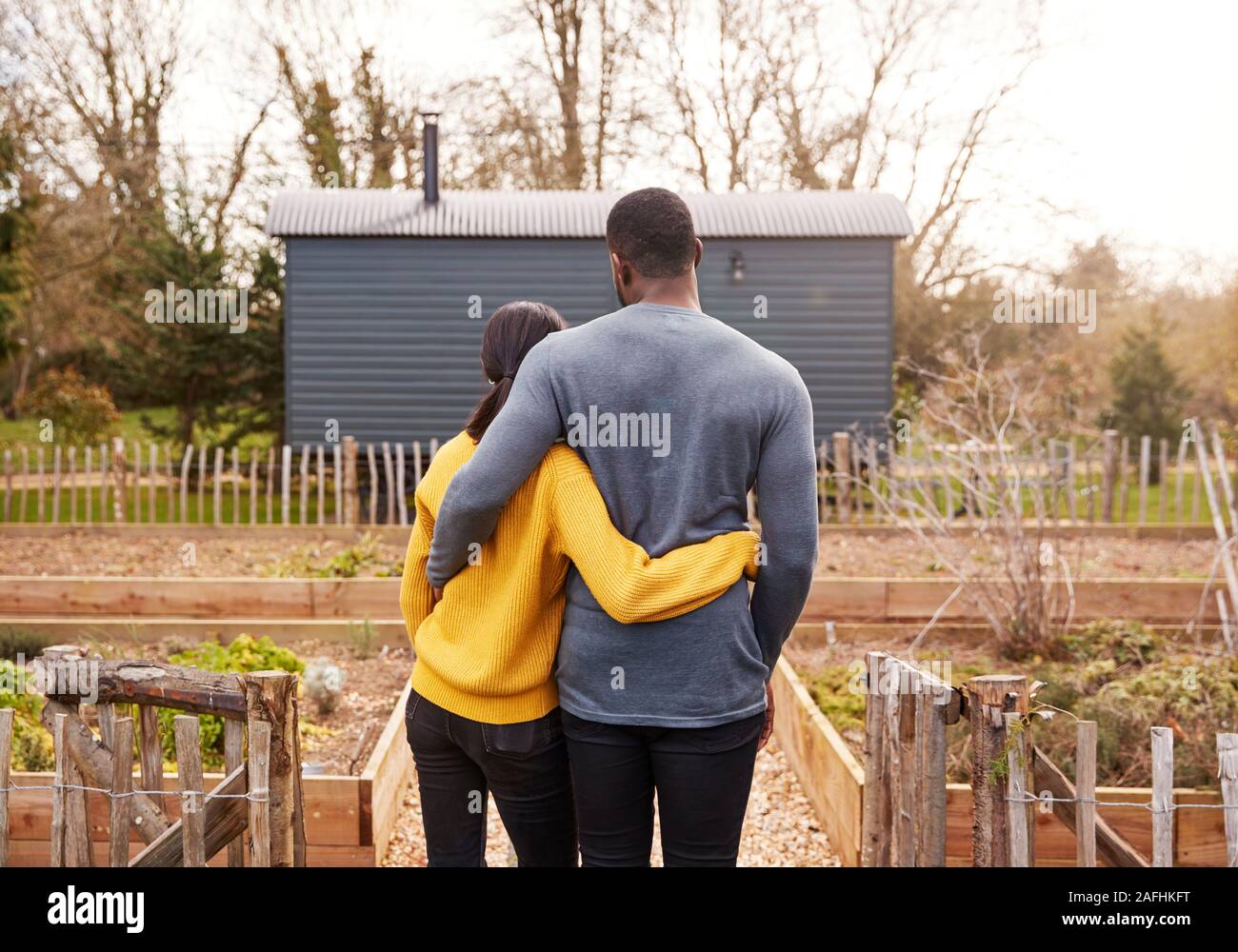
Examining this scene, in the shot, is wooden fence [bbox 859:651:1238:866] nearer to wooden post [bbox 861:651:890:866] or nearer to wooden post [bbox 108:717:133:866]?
wooden post [bbox 861:651:890:866]

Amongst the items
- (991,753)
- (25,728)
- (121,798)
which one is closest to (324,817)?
(121,798)

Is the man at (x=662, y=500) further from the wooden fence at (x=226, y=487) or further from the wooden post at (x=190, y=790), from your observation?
the wooden fence at (x=226, y=487)

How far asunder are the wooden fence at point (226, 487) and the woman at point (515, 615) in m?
→ 7.75

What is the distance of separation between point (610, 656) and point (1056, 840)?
2.28 meters

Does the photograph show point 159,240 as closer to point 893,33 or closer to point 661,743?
point 893,33

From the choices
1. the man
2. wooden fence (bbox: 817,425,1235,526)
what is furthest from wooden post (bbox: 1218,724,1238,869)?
wooden fence (bbox: 817,425,1235,526)

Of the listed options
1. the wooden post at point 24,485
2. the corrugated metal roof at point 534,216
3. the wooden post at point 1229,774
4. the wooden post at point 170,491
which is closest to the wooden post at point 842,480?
the corrugated metal roof at point 534,216

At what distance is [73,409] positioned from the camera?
15.5 m

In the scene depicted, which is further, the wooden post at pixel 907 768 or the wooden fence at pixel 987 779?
the wooden post at pixel 907 768

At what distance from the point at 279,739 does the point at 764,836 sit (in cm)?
231

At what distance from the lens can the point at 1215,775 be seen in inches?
150

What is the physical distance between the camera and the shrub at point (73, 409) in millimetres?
15477

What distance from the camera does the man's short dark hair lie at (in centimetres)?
206
